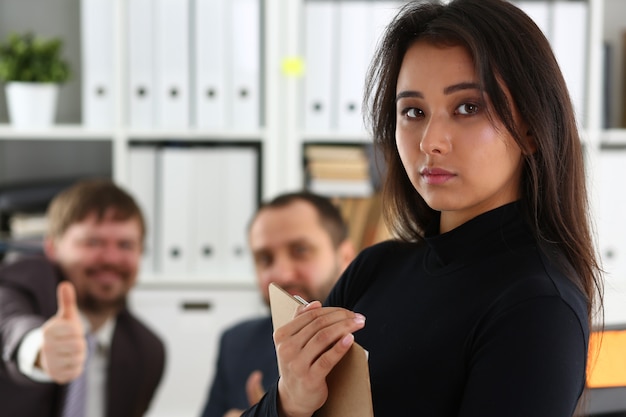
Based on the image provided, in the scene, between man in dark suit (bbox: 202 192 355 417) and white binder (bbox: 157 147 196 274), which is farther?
white binder (bbox: 157 147 196 274)

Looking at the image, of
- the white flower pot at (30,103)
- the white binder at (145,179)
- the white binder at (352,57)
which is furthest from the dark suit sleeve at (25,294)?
the white binder at (352,57)

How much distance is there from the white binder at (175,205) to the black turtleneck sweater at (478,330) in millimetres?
1919

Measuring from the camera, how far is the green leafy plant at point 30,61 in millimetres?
2744

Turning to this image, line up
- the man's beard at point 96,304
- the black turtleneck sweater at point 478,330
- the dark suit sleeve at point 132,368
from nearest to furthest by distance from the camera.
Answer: the black turtleneck sweater at point 478,330
the dark suit sleeve at point 132,368
the man's beard at point 96,304

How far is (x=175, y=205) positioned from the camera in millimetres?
2746

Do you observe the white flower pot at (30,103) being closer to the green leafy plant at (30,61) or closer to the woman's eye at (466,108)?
the green leafy plant at (30,61)

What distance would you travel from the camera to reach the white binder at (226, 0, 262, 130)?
2672 millimetres

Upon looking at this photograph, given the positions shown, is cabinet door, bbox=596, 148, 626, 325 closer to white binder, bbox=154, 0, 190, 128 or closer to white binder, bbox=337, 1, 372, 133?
white binder, bbox=337, 1, 372, 133

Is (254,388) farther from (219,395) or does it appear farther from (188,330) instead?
(188,330)

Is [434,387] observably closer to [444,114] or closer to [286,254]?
[444,114]

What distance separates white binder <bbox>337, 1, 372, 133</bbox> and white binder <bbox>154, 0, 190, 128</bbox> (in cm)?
46

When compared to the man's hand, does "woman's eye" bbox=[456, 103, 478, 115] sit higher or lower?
higher

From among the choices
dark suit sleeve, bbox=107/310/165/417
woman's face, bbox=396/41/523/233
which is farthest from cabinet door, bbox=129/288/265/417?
woman's face, bbox=396/41/523/233

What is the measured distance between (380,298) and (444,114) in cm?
20
